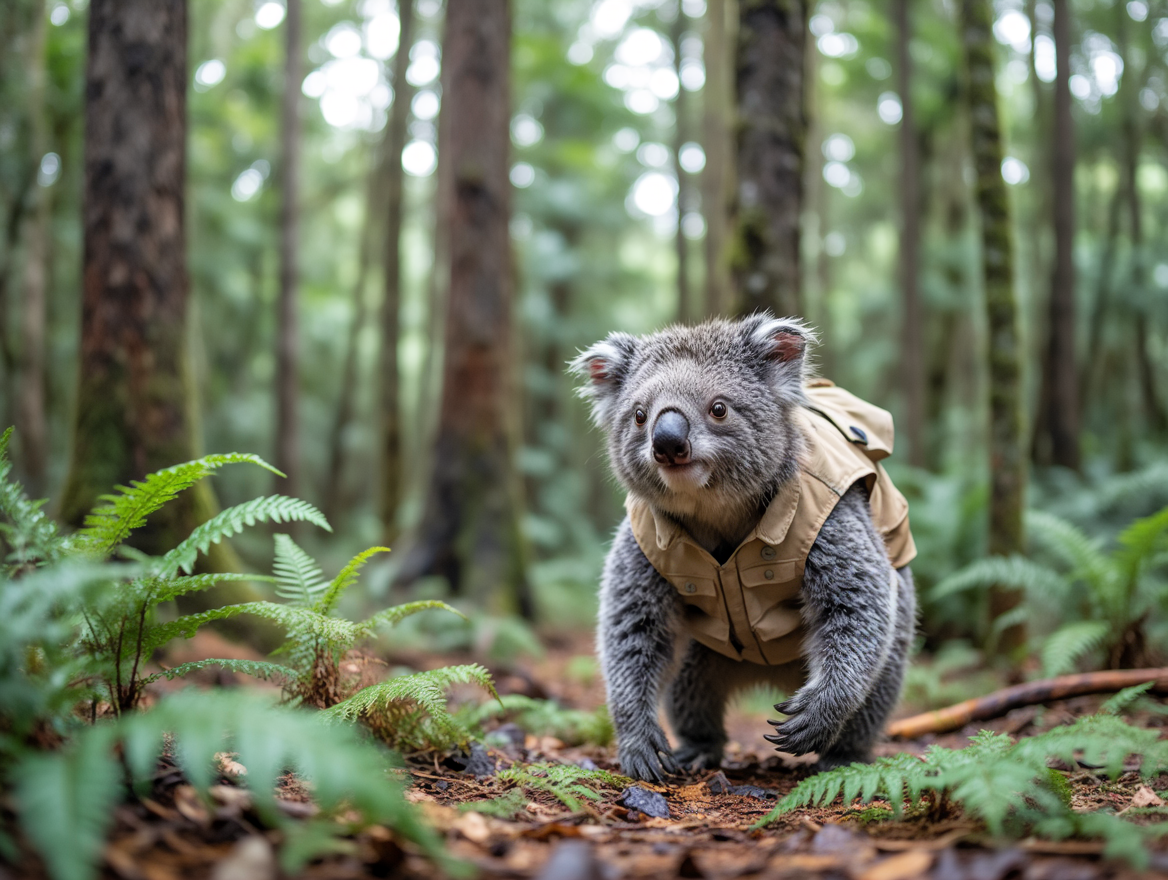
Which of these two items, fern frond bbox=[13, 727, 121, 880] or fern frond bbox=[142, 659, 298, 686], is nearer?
fern frond bbox=[13, 727, 121, 880]

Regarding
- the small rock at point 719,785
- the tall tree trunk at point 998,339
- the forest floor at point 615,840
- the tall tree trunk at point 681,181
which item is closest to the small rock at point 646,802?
the forest floor at point 615,840

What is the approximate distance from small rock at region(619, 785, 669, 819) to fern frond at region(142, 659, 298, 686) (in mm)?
1623

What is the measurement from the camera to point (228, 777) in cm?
291

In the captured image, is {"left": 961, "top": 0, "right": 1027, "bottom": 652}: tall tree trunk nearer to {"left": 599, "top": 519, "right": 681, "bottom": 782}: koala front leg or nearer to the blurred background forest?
the blurred background forest

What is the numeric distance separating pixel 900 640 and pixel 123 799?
150 inches

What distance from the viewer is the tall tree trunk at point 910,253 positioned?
559 inches

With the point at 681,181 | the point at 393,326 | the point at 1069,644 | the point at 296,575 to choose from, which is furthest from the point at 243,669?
the point at 681,181

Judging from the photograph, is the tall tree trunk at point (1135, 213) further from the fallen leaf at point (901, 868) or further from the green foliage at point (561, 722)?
the fallen leaf at point (901, 868)

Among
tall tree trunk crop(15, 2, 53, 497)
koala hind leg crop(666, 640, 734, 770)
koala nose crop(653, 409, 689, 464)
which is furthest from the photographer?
tall tree trunk crop(15, 2, 53, 497)

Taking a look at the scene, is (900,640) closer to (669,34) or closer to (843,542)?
(843,542)

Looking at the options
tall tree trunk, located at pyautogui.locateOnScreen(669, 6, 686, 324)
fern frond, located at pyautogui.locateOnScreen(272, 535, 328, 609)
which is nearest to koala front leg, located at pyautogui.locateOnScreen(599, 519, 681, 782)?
fern frond, located at pyautogui.locateOnScreen(272, 535, 328, 609)

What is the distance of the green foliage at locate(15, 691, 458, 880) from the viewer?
1670 millimetres

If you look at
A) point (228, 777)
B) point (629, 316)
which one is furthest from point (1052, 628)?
point (629, 316)

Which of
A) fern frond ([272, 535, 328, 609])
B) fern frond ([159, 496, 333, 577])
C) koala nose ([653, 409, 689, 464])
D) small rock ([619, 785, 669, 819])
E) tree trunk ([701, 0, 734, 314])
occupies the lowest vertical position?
small rock ([619, 785, 669, 819])
